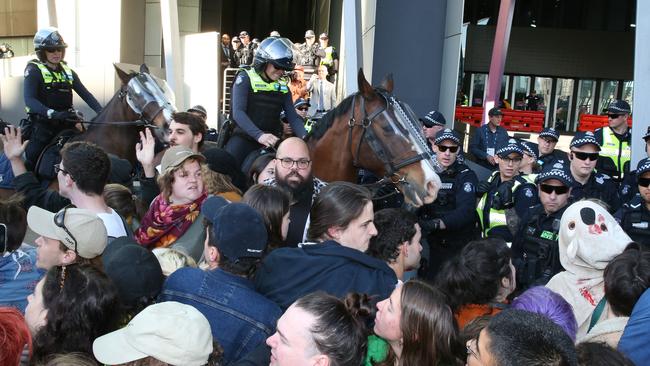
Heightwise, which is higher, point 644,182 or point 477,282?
point 644,182

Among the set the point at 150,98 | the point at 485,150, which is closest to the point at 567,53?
the point at 485,150

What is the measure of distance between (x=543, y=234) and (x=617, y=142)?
11.1 feet

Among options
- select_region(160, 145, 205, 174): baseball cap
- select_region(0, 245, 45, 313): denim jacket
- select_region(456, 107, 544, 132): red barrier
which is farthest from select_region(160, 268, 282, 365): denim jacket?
select_region(456, 107, 544, 132): red barrier

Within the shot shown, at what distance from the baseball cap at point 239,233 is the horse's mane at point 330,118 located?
7.07ft

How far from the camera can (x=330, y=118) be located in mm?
5051

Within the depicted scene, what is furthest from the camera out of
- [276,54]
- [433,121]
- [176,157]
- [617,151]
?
[433,121]

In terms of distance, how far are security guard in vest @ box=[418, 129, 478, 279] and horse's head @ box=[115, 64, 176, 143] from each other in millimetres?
2770

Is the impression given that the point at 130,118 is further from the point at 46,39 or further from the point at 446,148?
the point at 446,148

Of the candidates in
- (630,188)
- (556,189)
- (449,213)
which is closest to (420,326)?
(556,189)

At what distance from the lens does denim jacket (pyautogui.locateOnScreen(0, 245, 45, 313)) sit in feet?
10.1

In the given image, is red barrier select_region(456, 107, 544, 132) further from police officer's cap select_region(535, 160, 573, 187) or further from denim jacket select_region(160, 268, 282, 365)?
denim jacket select_region(160, 268, 282, 365)

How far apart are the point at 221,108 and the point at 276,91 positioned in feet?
52.7

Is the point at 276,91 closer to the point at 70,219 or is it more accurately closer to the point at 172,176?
the point at 172,176

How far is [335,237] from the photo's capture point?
11.0 feet
